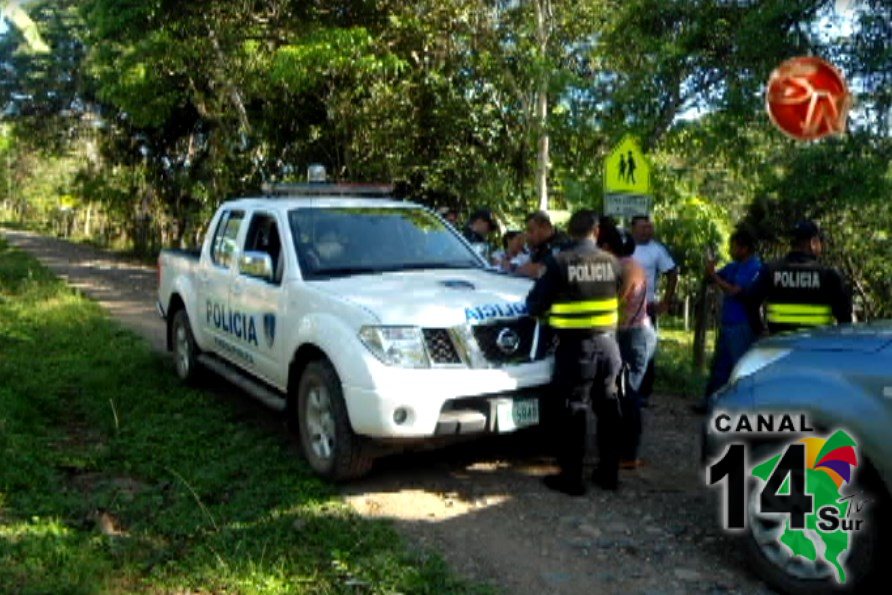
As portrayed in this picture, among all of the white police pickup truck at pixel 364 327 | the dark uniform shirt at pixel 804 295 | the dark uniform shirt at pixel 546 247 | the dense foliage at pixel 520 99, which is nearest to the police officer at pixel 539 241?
the dark uniform shirt at pixel 546 247

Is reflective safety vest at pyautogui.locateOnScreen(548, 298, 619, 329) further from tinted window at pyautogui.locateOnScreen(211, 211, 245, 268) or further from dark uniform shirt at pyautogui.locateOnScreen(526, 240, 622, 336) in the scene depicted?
tinted window at pyautogui.locateOnScreen(211, 211, 245, 268)

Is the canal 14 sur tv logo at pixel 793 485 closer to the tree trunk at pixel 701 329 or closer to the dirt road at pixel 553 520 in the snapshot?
the dirt road at pixel 553 520

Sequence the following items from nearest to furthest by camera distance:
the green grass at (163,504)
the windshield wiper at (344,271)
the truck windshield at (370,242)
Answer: the green grass at (163,504) < the windshield wiper at (344,271) < the truck windshield at (370,242)

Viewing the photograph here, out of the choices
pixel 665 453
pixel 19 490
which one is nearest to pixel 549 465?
pixel 665 453

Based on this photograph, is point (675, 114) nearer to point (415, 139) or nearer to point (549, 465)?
point (549, 465)

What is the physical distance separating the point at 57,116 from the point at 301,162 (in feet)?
59.4

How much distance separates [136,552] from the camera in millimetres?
4336

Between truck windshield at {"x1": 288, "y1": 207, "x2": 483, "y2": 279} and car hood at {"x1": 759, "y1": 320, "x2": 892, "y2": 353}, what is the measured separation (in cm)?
267

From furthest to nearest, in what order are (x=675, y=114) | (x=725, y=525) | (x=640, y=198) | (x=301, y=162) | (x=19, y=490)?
(x=301, y=162) → (x=675, y=114) → (x=640, y=198) → (x=19, y=490) → (x=725, y=525)

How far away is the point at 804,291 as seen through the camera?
18.3 feet

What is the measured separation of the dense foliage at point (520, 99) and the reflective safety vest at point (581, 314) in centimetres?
338

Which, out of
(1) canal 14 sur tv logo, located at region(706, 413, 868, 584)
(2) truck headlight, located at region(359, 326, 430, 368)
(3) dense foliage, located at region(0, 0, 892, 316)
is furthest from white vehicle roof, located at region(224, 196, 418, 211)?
(1) canal 14 sur tv logo, located at region(706, 413, 868, 584)

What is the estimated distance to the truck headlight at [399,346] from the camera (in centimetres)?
480

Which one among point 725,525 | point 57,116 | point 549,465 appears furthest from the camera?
point 57,116
